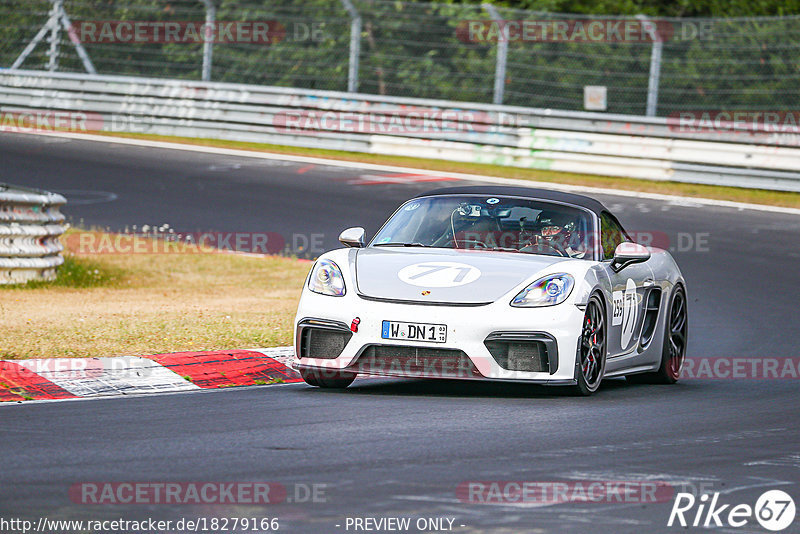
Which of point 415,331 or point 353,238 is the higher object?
point 353,238

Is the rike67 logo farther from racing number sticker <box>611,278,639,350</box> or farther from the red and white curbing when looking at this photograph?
the red and white curbing

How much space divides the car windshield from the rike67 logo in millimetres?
3469

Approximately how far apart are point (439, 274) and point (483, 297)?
328mm

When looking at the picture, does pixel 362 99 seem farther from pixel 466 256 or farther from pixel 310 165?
pixel 466 256

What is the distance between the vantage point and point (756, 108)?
2134cm

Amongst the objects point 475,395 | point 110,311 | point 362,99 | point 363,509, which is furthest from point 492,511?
point 362,99

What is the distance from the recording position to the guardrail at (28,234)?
12.9 metres

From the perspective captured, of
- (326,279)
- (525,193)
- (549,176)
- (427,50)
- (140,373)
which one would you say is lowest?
(140,373)

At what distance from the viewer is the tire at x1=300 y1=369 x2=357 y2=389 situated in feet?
26.7

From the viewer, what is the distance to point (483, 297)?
777 cm

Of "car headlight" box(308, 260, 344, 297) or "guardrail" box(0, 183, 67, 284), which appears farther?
"guardrail" box(0, 183, 67, 284)

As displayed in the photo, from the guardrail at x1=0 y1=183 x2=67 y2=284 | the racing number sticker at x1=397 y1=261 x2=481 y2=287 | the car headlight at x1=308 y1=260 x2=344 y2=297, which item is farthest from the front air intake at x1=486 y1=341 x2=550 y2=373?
the guardrail at x1=0 y1=183 x2=67 y2=284

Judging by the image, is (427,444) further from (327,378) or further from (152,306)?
(152,306)

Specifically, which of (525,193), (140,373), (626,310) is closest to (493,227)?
(525,193)
